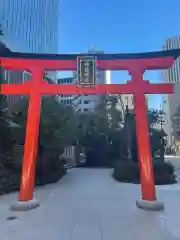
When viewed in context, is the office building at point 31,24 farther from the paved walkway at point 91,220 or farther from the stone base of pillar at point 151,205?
the stone base of pillar at point 151,205

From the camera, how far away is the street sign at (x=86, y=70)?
27.0ft

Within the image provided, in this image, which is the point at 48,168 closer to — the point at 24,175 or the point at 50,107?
the point at 50,107

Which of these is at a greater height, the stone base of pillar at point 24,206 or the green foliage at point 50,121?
the green foliage at point 50,121

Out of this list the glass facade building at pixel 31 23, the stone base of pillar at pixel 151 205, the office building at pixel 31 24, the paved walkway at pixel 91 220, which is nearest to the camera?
the paved walkway at pixel 91 220

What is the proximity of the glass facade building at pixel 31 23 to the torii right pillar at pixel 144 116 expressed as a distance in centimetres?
2267

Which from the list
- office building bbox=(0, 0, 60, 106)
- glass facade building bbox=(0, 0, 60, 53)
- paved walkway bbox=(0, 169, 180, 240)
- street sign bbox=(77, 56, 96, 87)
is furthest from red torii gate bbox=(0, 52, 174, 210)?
glass facade building bbox=(0, 0, 60, 53)

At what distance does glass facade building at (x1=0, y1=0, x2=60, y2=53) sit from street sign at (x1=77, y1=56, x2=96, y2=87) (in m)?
22.2

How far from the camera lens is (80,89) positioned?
328 inches

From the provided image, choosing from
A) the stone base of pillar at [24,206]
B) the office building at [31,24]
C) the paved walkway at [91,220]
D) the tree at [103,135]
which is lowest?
the paved walkway at [91,220]

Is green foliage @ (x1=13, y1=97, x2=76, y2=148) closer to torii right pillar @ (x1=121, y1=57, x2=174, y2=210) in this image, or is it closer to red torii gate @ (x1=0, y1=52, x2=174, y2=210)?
red torii gate @ (x1=0, y1=52, x2=174, y2=210)

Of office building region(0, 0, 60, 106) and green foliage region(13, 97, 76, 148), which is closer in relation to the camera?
green foliage region(13, 97, 76, 148)

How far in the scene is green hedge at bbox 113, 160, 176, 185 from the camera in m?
13.6

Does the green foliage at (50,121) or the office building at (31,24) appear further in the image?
the office building at (31,24)

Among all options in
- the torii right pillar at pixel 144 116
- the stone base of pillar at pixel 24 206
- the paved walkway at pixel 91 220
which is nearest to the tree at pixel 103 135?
the paved walkway at pixel 91 220
